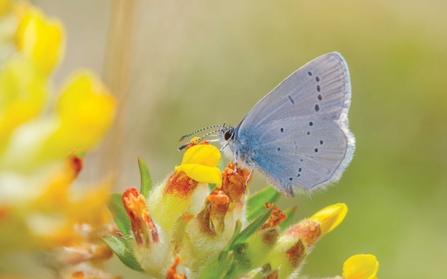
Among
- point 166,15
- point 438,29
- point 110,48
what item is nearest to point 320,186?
point 110,48

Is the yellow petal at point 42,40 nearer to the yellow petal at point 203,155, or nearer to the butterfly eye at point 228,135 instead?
the yellow petal at point 203,155

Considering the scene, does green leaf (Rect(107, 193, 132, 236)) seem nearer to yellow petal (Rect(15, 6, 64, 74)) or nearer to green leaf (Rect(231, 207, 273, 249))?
green leaf (Rect(231, 207, 273, 249))

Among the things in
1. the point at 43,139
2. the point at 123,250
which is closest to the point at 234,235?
the point at 123,250

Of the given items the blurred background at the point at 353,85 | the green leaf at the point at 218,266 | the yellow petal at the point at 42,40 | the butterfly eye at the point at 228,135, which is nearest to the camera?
the yellow petal at the point at 42,40

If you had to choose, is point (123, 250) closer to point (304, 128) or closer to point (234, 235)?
point (234, 235)

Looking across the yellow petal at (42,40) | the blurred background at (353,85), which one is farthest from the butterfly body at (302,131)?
the yellow petal at (42,40)

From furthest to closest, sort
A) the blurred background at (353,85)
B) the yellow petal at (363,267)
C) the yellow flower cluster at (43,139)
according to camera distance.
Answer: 1. the blurred background at (353,85)
2. the yellow petal at (363,267)
3. the yellow flower cluster at (43,139)
